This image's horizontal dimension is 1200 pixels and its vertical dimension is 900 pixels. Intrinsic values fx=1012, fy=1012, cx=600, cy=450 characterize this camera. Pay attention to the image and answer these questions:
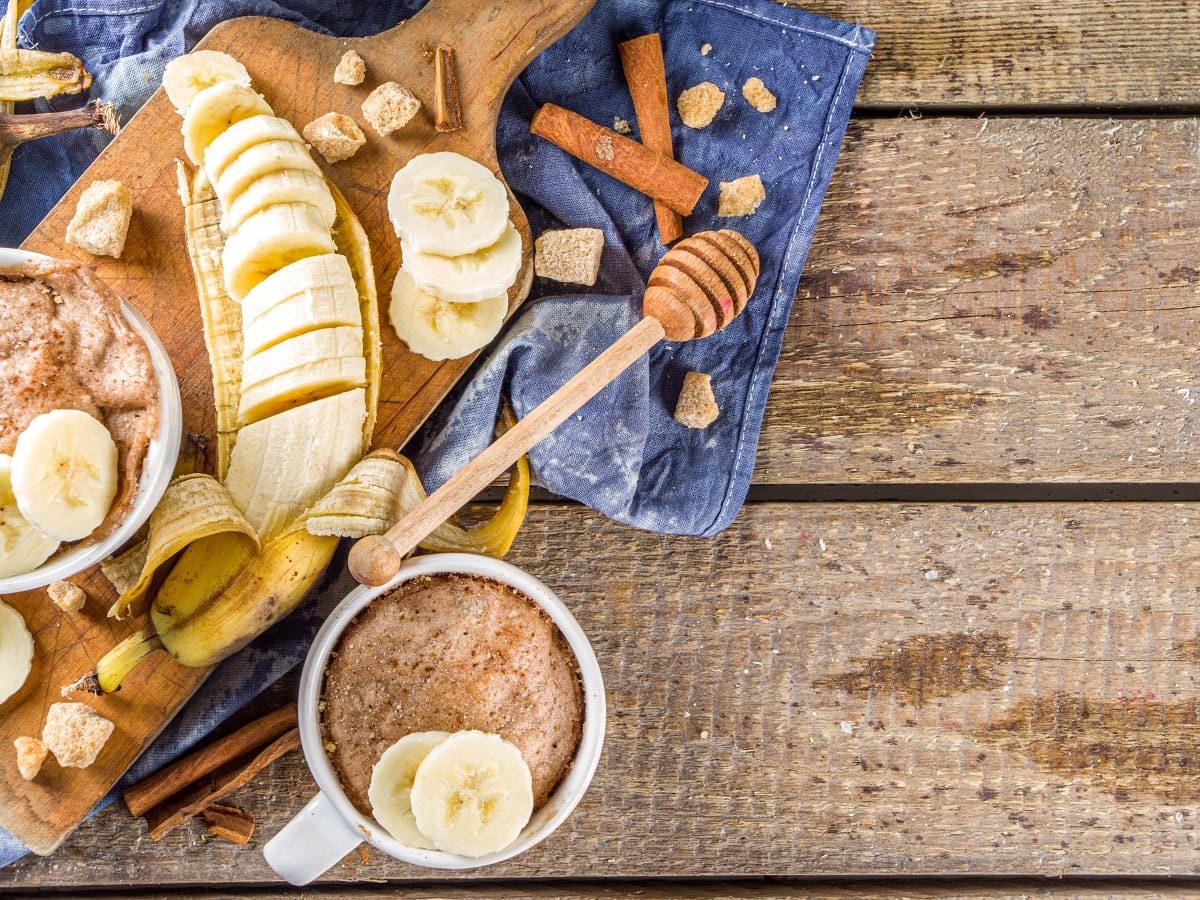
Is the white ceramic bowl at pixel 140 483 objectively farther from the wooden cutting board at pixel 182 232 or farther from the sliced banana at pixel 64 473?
the wooden cutting board at pixel 182 232

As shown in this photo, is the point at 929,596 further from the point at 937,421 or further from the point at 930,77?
the point at 930,77

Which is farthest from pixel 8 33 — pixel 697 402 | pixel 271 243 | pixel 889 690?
pixel 889 690

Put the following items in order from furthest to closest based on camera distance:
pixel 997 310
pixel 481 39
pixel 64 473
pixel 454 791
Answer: pixel 997 310 < pixel 481 39 < pixel 454 791 < pixel 64 473

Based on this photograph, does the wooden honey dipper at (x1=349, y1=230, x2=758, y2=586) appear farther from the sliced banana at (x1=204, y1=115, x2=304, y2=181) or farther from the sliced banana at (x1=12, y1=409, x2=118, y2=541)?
the sliced banana at (x1=204, y1=115, x2=304, y2=181)

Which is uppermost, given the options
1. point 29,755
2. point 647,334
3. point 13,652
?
point 647,334

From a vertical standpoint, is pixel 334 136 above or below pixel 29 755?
above

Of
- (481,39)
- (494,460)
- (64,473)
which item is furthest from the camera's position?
(481,39)

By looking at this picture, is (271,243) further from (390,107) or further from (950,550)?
(950,550)

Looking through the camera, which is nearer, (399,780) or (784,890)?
(399,780)

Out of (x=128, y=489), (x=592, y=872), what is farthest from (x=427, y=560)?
(x=592, y=872)
